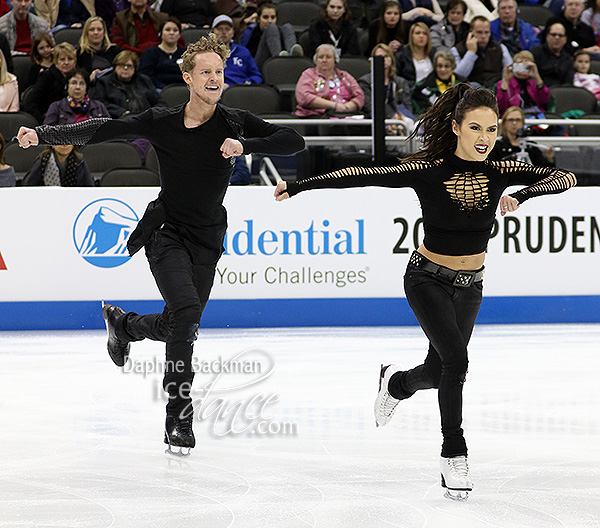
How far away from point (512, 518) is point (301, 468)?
866 millimetres

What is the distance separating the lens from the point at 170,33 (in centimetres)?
886

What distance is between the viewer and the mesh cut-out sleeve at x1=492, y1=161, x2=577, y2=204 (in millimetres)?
3338

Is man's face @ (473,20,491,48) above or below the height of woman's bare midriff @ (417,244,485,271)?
above

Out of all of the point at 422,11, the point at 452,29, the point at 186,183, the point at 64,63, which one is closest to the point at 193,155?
the point at 186,183

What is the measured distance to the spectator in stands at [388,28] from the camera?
938cm

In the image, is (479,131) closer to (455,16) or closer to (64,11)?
(455,16)

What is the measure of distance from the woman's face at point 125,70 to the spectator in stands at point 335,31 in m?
1.95

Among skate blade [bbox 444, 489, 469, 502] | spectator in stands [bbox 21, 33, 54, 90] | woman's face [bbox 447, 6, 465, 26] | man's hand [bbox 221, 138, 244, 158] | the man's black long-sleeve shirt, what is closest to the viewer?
skate blade [bbox 444, 489, 469, 502]

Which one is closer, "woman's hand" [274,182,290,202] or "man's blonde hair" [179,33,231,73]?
"woman's hand" [274,182,290,202]

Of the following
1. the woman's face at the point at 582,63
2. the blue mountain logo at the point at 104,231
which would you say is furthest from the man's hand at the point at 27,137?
the woman's face at the point at 582,63

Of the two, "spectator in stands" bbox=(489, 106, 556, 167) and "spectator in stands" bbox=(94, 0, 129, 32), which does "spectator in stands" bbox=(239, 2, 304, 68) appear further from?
"spectator in stands" bbox=(489, 106, 556, 167)

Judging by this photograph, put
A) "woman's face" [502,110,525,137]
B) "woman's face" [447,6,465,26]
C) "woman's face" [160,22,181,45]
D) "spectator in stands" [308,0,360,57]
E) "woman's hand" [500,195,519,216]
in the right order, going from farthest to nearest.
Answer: "woman's face" [447,6,465,26], "spectator in stands" [308,0,360,57], "woman's face" [160,22,181,45], "woman's face" [502,110,525,137], "woman's hand" [500,195,519,216]

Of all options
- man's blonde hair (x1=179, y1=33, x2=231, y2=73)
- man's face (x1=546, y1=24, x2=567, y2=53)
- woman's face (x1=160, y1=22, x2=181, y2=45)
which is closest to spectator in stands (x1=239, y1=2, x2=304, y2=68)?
woman's face (x1=160, y1=22, x2=181, y2=45)

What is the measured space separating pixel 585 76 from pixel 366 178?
7037 mm
